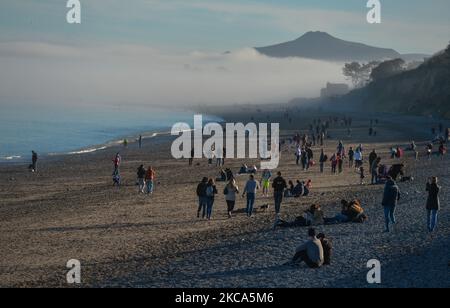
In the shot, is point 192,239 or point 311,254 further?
point 192,239

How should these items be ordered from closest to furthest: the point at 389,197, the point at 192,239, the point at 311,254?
1. the point at 311,254
2. the point at 389,197
3. the point at 192,239

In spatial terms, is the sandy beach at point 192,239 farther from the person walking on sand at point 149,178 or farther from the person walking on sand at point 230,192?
the person walking on sand at point 149,178

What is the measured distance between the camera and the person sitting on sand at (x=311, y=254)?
36.7 ft

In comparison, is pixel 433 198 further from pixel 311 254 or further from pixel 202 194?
pixel 202 194

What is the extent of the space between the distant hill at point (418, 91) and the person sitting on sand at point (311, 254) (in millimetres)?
57617

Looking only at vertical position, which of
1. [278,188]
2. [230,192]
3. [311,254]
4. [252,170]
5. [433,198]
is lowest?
[311,254]

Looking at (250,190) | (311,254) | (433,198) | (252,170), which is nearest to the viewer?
(311,254)

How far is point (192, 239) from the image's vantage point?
1434 centimetres

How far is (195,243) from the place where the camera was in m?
13.8

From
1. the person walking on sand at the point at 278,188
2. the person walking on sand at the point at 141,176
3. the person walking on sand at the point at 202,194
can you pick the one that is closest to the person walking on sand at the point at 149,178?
the person walking on sand at the point at 141,176

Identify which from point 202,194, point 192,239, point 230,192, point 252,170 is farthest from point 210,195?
point 252,170

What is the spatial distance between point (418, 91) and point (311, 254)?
77.9 metres
